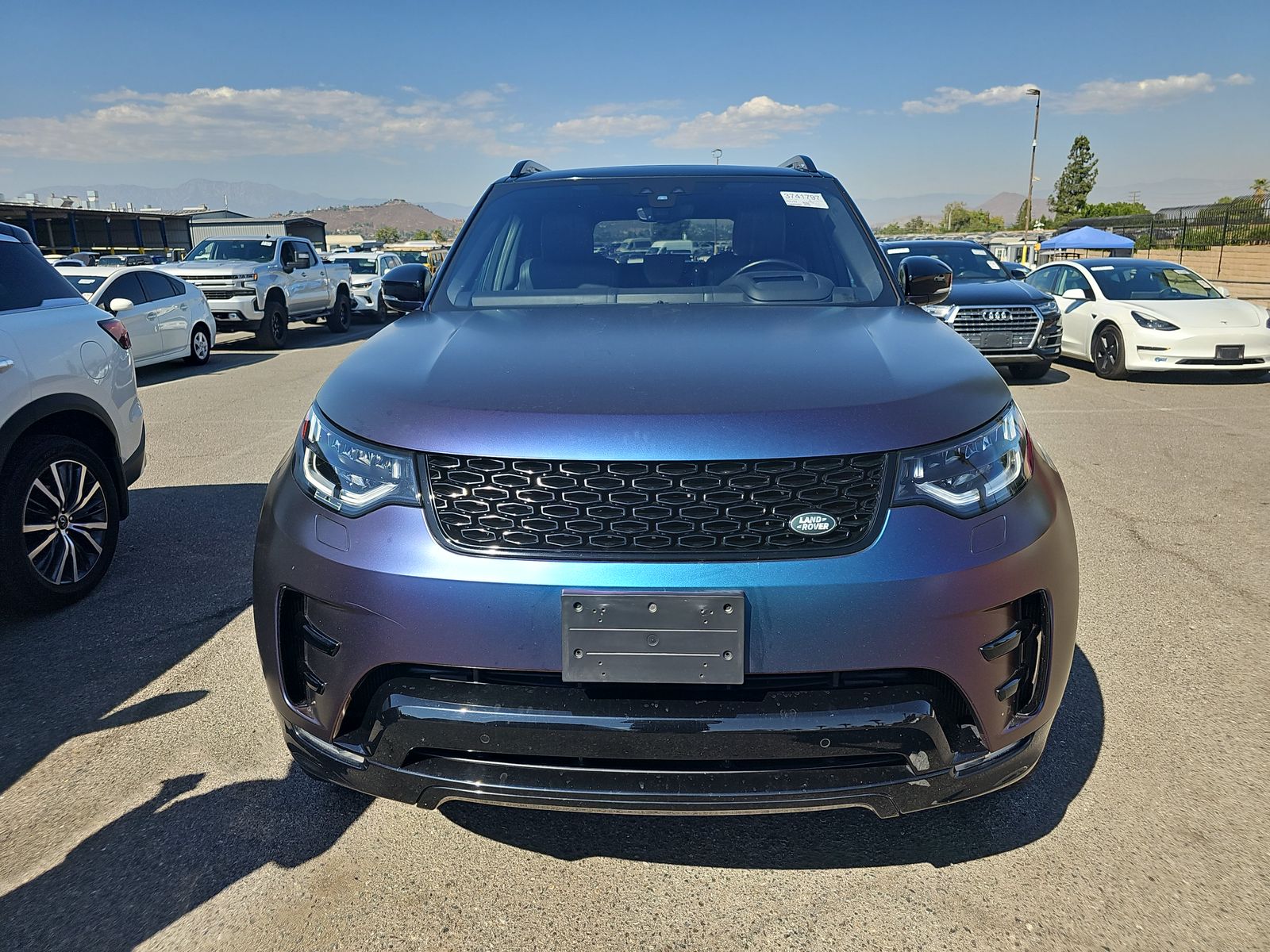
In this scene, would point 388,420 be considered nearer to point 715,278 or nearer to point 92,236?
point 715,278

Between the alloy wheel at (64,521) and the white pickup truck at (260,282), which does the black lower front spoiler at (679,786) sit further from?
the white pickup truck at (260,282)

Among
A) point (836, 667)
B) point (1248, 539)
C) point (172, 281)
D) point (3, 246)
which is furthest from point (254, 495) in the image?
point (172, 281)

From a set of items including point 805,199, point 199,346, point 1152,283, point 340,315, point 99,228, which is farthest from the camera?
point 99,228

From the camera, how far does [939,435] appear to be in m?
2.08

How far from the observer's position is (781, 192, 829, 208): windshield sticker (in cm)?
364

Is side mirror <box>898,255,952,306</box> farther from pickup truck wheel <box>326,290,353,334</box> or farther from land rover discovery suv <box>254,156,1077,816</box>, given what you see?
pickup truck wheel <box>326,290,353,334</box>

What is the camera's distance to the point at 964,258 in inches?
516

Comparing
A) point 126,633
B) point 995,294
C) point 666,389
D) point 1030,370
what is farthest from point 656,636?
point 1030,370

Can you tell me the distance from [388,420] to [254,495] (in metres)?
4.47

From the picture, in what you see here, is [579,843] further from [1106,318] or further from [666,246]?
[1106,318]

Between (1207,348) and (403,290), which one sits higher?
(403,290)

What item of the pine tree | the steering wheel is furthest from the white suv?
the pine tree

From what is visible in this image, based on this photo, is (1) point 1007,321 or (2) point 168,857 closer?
(2) point 168,857

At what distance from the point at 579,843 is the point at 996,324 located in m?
10.3
